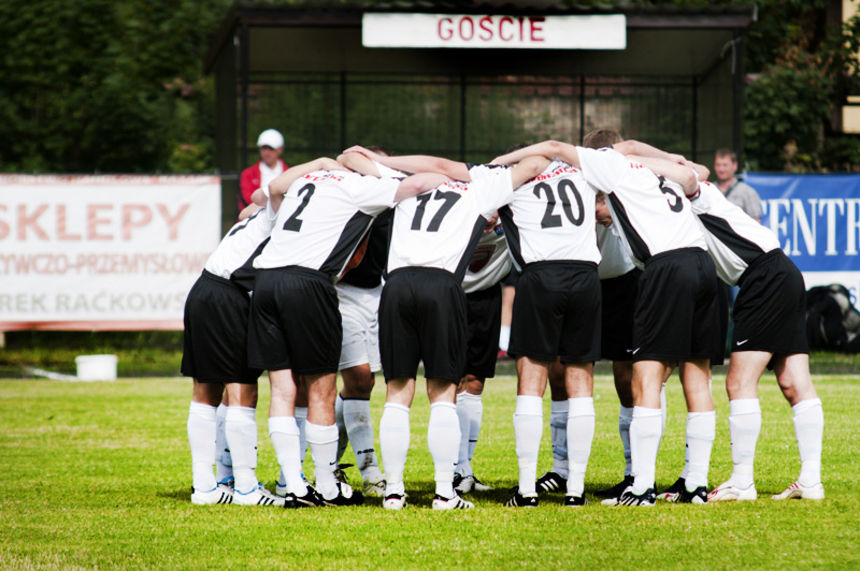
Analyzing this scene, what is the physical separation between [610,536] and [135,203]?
11.7 meters

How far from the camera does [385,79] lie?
23188 millimetres

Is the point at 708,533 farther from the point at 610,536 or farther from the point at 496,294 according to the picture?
the point at 496,294

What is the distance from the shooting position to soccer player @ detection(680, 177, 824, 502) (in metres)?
7.16

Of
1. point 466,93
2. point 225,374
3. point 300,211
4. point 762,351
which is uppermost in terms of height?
point 466,93

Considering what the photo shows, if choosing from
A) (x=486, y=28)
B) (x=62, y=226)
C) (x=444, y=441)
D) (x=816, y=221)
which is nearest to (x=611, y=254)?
(x=444, y=441)

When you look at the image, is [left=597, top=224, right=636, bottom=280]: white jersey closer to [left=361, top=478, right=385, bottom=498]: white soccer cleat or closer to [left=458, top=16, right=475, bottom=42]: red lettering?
[left=361, top=478, right=385, bottom=498]: white soccer cleat

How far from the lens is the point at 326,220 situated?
7.22m

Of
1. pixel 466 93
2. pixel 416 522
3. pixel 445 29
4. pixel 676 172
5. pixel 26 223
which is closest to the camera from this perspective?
pixel 416 522

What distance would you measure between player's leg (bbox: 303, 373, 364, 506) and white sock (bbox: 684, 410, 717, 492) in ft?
6.95

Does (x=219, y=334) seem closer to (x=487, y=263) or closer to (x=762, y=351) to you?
(x=487, y=263)

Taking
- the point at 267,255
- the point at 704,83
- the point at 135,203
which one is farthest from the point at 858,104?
the point at 267,255

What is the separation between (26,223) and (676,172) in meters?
11.3

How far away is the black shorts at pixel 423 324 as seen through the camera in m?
6.86

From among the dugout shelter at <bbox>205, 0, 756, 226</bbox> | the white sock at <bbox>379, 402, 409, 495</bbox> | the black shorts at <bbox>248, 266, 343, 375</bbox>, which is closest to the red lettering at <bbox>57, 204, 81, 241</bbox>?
the dugout shelter at <bbox>205, 0, 756, 226</bbox>
